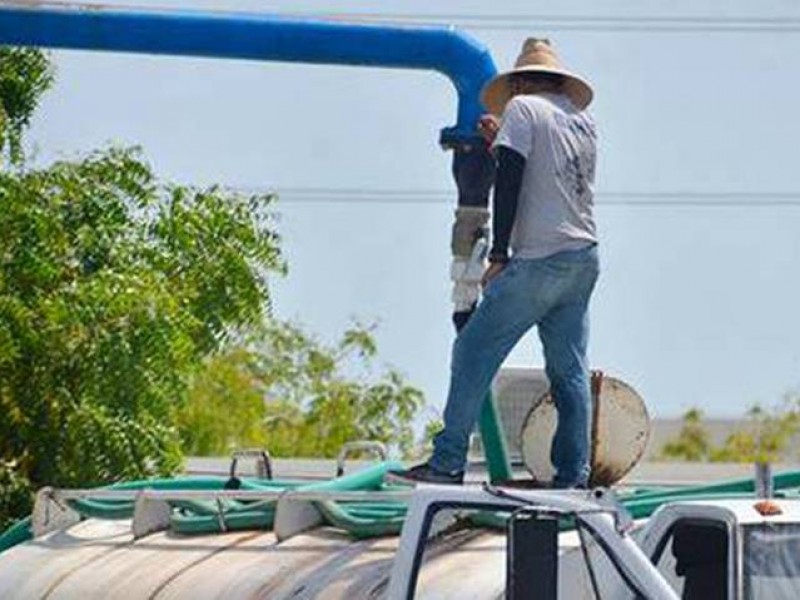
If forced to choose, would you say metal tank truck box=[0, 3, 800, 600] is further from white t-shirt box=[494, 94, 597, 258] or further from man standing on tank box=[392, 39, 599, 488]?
white t-shirt box=[494, 94, 597, 258]

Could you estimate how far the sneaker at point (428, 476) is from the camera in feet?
33.7

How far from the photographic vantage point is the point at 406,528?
8547 mm

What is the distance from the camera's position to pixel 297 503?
10.5 meters

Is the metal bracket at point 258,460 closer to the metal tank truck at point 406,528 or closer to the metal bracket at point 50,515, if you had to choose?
the metal tank truck at point 406,528

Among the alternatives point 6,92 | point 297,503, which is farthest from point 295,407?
point 297,503

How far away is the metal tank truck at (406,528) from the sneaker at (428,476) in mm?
124

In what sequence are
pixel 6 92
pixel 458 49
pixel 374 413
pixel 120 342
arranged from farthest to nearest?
pixel 374 413
pixel 6 92
pixel 120 342
pixel 458 49

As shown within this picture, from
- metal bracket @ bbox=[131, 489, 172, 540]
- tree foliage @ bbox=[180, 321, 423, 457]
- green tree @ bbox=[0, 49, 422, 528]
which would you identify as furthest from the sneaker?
tree foliage @ bbox=[180, 321, 423, 457]

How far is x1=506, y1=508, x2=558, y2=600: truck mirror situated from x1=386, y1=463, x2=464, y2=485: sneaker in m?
2.55

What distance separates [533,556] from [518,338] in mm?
2784

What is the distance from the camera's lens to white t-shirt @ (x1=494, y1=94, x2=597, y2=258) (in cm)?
1023

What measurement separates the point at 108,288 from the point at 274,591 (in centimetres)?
734

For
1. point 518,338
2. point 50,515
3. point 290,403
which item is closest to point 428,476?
point 518,338

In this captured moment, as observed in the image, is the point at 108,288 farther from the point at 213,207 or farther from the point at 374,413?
the point at 374,413
